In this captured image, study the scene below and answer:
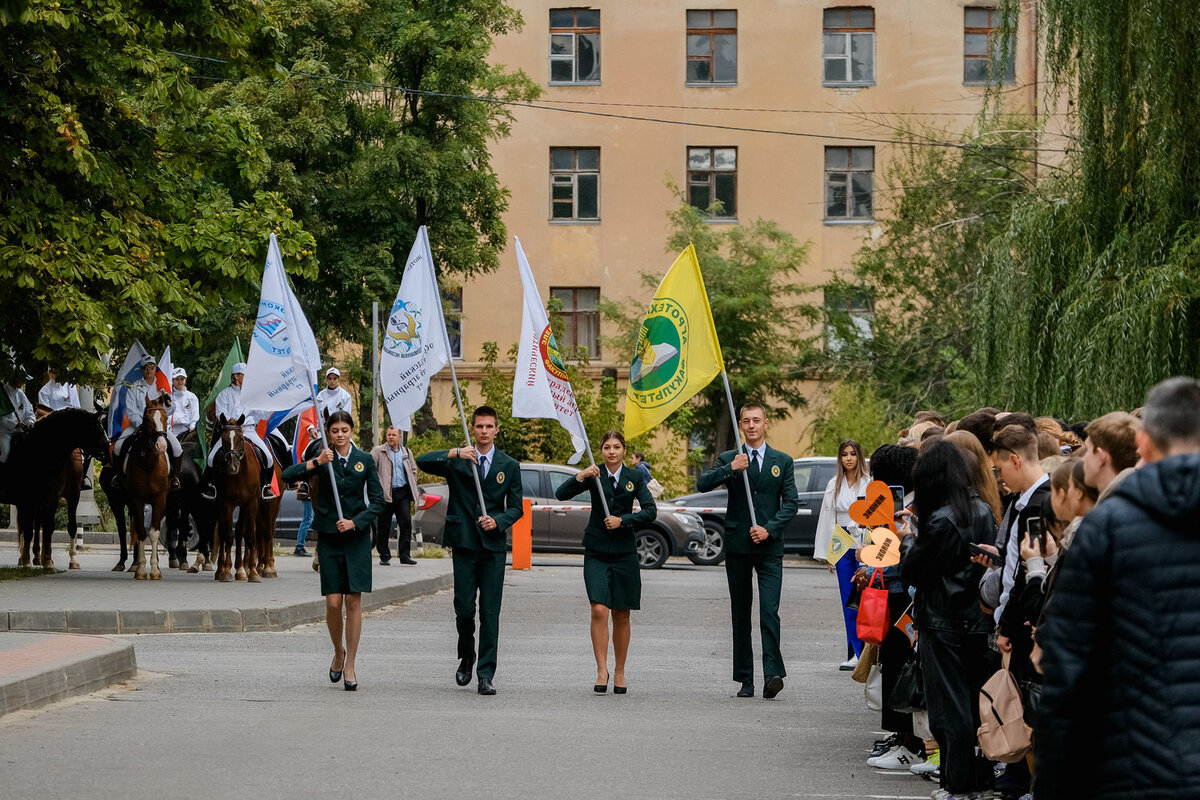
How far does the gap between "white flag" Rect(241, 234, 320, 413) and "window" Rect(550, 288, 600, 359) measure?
31418 millimetres

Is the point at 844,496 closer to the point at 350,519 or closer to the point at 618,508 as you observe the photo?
the point at 618,508

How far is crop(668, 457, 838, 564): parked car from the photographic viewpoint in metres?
29.2

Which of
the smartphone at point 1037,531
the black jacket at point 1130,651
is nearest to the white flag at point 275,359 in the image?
the smartphone at point 1037,531

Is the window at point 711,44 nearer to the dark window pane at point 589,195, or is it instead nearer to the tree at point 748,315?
Result: the dark window pane at point 589,195

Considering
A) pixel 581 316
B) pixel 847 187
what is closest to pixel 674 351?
pixel 581 316

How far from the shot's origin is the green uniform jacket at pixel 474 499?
40.3 feet

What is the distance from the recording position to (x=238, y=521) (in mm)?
21016

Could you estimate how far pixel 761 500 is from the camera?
12422 mm

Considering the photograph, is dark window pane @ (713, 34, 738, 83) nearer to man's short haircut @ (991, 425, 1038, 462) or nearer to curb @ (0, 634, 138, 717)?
curb @ (0, 634, 138, 717)

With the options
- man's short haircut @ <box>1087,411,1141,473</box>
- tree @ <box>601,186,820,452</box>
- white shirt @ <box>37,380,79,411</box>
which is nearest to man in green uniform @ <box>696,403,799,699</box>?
man's short haircut @ <box>1087,411,1141,473</box>

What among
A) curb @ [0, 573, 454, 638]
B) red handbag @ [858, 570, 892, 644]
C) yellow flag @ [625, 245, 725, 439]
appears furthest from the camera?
curb @ [0, 573, 454, 638]

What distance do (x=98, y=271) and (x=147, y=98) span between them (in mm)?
2936

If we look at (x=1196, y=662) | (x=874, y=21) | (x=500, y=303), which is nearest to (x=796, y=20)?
(x=874, y=21)

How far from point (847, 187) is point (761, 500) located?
3682cm
